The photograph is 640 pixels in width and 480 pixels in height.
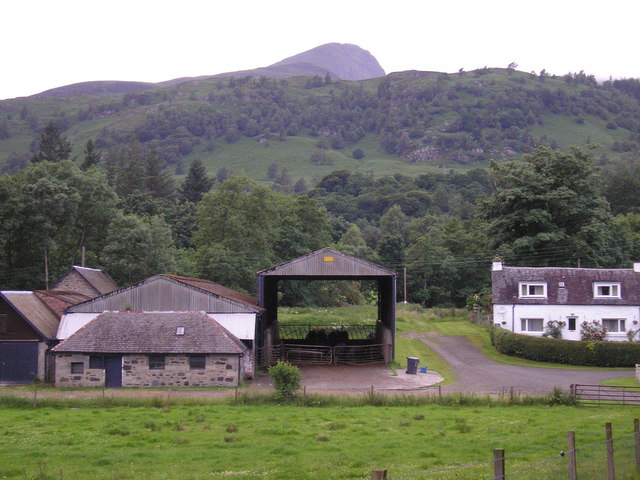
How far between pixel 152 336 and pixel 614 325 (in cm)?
3093

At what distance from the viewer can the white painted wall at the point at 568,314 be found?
48.7 metres

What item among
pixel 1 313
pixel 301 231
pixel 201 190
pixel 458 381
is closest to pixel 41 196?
pixel 1 313

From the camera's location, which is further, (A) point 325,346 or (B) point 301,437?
(A) point 325,346

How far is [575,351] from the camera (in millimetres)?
43500

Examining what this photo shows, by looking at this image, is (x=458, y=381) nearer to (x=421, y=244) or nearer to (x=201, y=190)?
(x=421, y=244)

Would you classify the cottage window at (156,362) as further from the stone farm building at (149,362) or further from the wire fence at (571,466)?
the wire fence at (571,466)

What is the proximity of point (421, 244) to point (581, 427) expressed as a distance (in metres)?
64.8

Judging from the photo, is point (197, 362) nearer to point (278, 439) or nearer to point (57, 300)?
point (57, 300)

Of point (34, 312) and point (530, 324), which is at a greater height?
point (34, 312)

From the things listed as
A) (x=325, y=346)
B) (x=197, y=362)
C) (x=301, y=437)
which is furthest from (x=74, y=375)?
(x=301, y=437)

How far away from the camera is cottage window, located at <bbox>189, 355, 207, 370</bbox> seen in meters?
35.8

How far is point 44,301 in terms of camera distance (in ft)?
136

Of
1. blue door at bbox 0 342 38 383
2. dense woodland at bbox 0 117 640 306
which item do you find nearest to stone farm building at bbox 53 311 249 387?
blue door at bbox 0 342 38 383

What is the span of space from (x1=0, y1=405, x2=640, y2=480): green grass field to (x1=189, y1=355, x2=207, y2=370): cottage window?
27.9 ft
